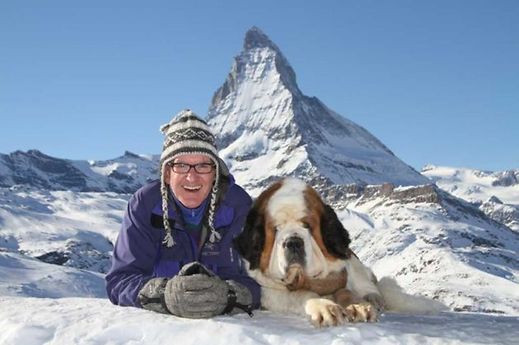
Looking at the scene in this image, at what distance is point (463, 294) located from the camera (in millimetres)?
184000

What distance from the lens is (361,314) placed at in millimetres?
5223

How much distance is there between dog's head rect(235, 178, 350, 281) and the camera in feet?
19.0

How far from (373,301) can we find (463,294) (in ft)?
625

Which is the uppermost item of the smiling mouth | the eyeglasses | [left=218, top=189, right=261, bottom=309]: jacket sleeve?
the eyeglasses

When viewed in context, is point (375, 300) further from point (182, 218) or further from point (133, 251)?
point (133, 251)

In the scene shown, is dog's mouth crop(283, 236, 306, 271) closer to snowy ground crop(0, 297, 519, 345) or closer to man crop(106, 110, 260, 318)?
snowy ground crop(0, 297, 519, 345)

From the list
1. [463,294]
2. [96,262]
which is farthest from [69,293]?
[463,294]

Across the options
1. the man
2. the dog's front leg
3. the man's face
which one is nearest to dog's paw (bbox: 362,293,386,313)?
the dog's front leg

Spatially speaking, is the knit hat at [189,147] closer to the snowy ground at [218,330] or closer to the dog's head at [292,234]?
the dog's head at [292,234]

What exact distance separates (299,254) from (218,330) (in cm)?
116

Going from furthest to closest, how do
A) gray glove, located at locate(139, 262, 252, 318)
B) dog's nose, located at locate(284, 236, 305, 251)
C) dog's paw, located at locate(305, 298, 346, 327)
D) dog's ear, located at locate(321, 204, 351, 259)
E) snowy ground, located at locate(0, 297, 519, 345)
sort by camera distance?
dog's ear, located at locate(321, 204, 351, 259), dog's nose, located at locate(284, 236, 305, 251), gray glove, located at locate(139, 262, 252, 318), dog's paw, located at locate(305, 298, 346, 327), snowy ground, located at locate(0, 297, 519, 345)

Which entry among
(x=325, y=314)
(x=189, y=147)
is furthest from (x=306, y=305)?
(x=189, y=147)

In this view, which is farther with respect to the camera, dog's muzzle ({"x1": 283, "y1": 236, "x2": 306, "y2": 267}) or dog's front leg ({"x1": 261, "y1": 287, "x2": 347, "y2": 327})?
dog's muzzle ({"x1": 283, "y1": 236, "x2": 306, "y2": 267})

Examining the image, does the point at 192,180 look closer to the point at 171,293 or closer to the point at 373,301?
the point at 171,293
